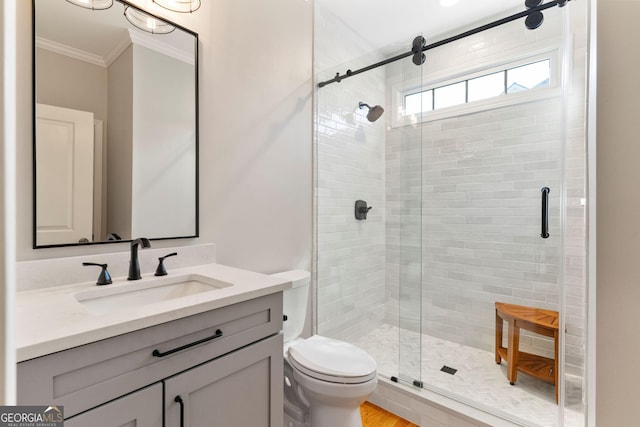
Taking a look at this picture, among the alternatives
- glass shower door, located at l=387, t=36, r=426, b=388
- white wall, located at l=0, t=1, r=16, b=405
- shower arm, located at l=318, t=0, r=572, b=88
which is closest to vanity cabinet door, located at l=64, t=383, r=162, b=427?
white wall, located at l=0, t=1, r=16, b=405

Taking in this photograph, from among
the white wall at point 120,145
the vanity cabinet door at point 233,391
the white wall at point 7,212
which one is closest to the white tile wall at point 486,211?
the vanity cabinet door at point 233,391

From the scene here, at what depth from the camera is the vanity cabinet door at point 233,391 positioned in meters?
0.84

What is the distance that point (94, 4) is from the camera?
1198 mm

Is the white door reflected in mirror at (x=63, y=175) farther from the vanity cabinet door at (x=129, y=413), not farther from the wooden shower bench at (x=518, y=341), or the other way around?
the wooden shower bench at (x=518, y=341)

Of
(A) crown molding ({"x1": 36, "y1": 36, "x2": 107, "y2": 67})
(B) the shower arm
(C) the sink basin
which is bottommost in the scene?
(C) the sink basin

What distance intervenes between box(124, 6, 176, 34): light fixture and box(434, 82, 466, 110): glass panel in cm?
210

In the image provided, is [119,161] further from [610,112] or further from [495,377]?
[495,377]

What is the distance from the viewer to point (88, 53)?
1.18 m

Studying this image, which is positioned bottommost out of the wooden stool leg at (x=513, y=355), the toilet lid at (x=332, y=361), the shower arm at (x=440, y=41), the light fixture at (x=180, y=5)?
the wooden stool leg at (x=513, y=355)

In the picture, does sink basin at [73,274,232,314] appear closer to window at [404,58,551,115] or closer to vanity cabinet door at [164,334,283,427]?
vanity cabinet door at [164,334,283,427]

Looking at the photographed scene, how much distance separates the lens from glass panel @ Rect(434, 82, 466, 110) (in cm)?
252

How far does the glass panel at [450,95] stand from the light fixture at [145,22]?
2.10m

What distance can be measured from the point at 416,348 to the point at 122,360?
71.4 inches

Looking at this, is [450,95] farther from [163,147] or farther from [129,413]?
[129,413]
